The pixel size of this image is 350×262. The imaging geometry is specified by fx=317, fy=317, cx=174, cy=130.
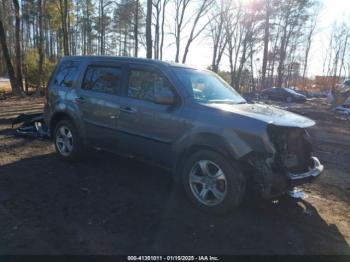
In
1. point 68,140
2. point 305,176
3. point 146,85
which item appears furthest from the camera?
point 68,140

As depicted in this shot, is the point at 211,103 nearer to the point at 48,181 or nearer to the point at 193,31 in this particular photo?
the point at 48,181

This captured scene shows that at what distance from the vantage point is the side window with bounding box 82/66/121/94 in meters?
5.39

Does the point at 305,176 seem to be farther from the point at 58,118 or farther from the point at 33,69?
the point at 33,69

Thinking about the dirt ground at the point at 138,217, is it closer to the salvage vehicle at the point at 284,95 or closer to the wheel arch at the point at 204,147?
the wheel arch at the point at 204,147

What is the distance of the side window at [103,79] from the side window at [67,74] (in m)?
0.36

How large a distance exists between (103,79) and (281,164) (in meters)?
3.35

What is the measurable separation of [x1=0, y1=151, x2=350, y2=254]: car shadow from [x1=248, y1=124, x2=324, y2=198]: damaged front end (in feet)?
1.78

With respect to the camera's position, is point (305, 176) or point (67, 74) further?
point (67, 74)

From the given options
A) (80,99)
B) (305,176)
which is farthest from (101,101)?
(305,176)

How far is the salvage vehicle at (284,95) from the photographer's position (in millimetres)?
31375

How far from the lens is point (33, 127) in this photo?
8.82 metres

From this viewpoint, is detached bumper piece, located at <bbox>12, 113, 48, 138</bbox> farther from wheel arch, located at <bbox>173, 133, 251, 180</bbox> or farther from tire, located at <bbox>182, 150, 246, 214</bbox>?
tire, located at <bbox>182, 150, 246, 214</bbox>

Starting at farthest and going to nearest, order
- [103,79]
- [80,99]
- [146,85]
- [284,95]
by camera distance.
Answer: [284,95], [80,99], [103,79], [146,85]

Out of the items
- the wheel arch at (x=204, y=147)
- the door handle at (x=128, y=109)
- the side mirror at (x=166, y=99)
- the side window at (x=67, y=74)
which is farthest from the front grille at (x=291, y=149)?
the side window at (x=67, y=74)
